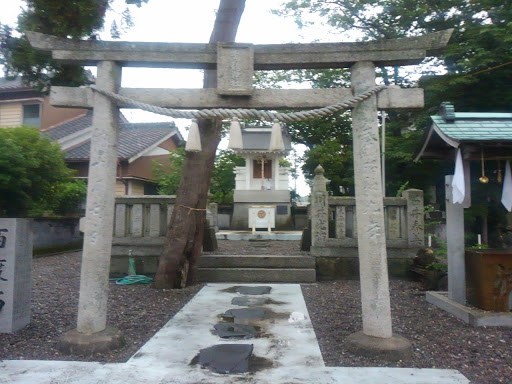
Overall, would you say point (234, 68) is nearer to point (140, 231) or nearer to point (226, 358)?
point (226, 358)

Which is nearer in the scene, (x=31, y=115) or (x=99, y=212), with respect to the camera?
(x=99, y=212)

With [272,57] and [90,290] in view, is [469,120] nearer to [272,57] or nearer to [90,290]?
[272,57]

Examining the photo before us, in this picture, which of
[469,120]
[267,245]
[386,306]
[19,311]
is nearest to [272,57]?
[386,306]

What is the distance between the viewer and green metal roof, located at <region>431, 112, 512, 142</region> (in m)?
6.05

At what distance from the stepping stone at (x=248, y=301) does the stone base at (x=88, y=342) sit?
255cm

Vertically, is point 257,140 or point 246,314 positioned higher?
point 257,140

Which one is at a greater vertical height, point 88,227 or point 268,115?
point 268,115

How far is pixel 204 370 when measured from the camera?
4.11m

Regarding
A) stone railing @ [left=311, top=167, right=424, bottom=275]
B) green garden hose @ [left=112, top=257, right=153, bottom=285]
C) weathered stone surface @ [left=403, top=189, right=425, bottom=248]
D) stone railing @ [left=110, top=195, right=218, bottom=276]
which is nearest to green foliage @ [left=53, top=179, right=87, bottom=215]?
stone railing @ [left=110, top=195, right=218, bottom=276]

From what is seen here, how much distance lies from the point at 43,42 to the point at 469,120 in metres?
6.50

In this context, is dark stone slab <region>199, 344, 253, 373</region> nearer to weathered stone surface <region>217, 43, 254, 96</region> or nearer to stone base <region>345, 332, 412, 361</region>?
stone base <region>345, 332, 412, 361</region>

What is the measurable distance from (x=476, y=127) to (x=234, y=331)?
4.94 meters

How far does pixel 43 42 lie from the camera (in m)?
4.92

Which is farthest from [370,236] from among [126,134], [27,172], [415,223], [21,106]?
[126,134]
